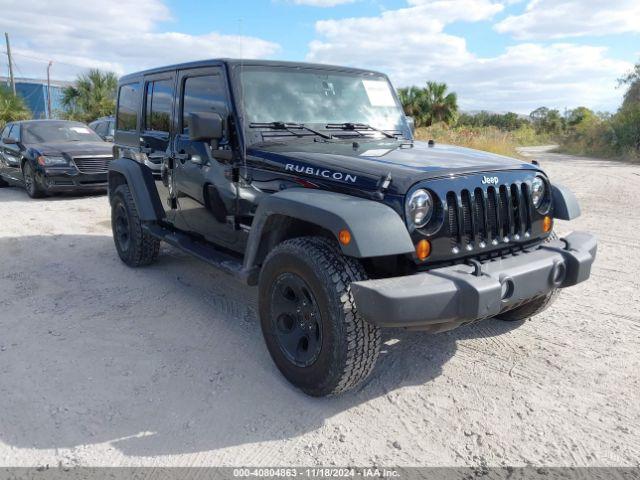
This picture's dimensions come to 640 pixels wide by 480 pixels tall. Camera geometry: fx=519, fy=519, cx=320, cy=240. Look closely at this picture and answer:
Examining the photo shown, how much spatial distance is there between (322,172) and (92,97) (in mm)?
30345

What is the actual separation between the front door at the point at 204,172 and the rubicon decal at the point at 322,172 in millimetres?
623

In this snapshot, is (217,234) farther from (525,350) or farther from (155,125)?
(525,350)

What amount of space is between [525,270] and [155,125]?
3558 mm

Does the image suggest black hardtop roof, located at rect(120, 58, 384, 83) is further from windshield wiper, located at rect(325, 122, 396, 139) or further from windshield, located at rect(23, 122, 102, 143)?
windshield, located at rect(23, 122, 102, 143)

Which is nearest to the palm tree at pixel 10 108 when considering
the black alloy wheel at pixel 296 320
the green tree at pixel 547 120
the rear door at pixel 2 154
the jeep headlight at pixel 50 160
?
the rear door at pixel 2 154

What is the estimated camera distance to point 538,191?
334 centimetres

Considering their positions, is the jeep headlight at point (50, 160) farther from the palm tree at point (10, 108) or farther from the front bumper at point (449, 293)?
the palm tree at point (10, 108)

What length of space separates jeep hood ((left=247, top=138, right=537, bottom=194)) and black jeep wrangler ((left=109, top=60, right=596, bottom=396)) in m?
0.01

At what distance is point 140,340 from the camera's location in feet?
12.3

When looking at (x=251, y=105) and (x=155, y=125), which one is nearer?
(x=251, y=105)

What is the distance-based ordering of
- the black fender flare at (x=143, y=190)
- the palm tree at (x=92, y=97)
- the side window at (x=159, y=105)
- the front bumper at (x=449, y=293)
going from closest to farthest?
the front bumper at (x=449, y=293) → the side window at (x=159, y=105) → the black fender flare at (x=143, y=190) → the palm tree at (x=92, y=97)

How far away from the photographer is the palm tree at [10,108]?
21.3 meters

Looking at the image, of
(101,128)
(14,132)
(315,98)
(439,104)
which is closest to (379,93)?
(315,98)

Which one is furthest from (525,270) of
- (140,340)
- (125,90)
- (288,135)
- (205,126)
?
(125,90)
